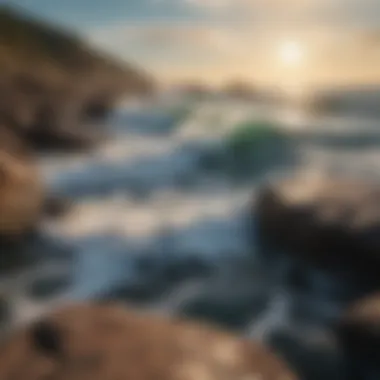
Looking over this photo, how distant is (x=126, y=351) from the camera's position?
807 millimetres

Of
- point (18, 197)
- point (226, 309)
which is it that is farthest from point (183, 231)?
point (18, 197)

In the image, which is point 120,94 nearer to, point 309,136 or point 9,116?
point 9,116

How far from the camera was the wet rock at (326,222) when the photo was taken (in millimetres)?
881

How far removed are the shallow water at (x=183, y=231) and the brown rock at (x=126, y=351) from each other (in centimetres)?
3

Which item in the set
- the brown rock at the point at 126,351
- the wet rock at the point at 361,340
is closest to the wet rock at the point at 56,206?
the brown rock at the point at 126,351

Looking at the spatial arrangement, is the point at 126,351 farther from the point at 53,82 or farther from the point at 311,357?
the point at 53,82

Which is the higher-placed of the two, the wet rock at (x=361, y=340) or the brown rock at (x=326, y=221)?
the brown rock at (x=326, y=221)

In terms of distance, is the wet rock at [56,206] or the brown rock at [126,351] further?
the wet rock at [56,206]

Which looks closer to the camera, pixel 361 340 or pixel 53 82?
pixel 361 340

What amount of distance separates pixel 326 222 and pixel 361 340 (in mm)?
158

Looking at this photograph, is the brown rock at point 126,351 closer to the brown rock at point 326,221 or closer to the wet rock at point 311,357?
the wet rock at point 311,357

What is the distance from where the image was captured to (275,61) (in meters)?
0.94

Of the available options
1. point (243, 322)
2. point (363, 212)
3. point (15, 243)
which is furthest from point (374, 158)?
point (15, 243)

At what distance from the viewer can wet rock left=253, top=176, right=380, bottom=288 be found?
2.89ft
